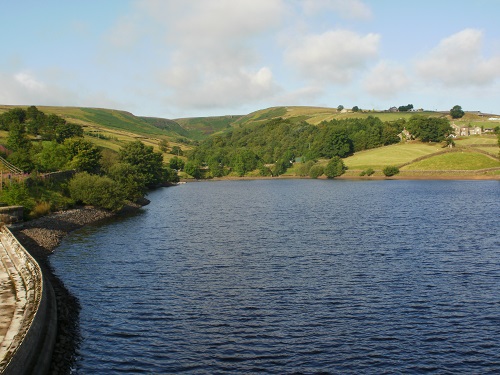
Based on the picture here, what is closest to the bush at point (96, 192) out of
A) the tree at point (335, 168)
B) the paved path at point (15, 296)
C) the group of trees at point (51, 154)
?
the group of trees at point (51, 154)

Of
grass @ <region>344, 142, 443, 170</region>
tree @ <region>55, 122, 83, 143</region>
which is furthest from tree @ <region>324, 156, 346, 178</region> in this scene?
tree @ <region>55, 122, 83, 143</region>

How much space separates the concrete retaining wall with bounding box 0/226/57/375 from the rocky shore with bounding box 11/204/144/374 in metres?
0.60

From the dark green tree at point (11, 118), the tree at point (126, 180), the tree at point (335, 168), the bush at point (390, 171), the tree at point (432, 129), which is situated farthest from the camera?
the tree at point (432, 129)

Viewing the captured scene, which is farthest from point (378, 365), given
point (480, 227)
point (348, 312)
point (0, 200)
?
point (0, 200)

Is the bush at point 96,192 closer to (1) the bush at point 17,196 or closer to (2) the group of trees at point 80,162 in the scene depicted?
(2) the group of trees at point 80,162

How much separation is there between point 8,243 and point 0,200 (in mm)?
19330

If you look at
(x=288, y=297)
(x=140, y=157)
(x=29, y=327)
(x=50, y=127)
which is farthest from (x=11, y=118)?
(x=29, y=327)

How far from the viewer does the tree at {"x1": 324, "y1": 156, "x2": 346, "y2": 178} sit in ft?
614

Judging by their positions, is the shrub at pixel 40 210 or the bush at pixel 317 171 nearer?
the shrub at pixel 40 210

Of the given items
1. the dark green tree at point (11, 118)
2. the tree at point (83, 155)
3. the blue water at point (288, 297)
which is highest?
the dark green tree at point (11, 118)

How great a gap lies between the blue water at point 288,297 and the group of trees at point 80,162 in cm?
1641

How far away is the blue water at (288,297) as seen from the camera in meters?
25.1

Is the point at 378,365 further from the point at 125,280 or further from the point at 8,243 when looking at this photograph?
the point at 8,243

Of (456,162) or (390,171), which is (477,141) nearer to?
(456,162)
